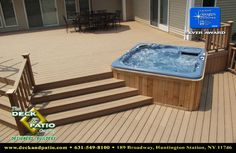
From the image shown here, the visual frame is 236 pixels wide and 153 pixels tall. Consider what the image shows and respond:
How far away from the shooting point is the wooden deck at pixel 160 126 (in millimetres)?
4004

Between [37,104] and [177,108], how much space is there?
3.01 metres

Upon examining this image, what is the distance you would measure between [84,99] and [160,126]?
67.3 inches

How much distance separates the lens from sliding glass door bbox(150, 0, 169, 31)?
890 centimetres

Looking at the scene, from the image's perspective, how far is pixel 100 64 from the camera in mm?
5918

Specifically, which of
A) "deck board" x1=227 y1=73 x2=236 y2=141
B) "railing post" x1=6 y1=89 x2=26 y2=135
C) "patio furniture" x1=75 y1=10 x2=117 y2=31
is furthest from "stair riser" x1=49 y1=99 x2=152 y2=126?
"patio furniture" x1=75 y1=10 x2=117 y2=31

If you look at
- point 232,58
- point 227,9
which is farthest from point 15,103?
point 227,9

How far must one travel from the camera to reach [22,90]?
4391 mm

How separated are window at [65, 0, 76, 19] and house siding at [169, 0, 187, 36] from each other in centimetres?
544

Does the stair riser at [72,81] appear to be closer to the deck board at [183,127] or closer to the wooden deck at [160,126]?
the wooden deck at [160,126]

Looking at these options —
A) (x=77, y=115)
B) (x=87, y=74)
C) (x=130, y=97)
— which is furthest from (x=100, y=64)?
(x=77, y=115)

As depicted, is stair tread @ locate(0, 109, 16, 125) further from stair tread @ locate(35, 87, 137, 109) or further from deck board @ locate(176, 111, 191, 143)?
deck board @ locate(176, 111, 191, 143)

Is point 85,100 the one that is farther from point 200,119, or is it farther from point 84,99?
point 200,119

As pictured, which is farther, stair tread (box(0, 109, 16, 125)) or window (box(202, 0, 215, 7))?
window (box(202, 0, 215, 7))

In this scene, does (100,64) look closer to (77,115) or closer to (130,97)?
(130,97)
